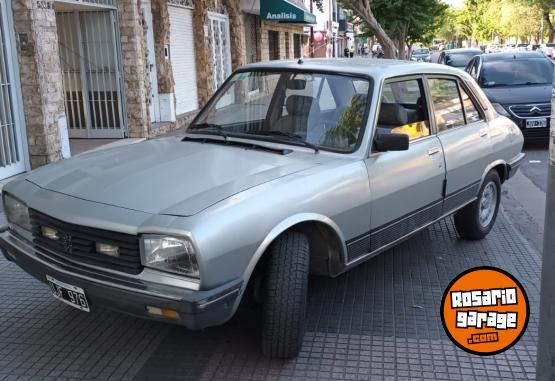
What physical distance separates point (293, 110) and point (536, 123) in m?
7.70

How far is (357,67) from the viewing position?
442cm

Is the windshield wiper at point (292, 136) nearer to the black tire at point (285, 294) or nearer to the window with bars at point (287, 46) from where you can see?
the black tire at point (285, 294)

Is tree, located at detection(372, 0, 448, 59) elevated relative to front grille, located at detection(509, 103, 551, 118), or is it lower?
elevated

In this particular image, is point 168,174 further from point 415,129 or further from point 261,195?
point 415,129

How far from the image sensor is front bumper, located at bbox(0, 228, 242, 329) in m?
2.88

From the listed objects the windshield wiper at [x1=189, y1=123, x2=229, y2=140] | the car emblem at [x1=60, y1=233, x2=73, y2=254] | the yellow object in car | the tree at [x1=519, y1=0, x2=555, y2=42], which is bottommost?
the car emblem at [x1=60, y1=233, x2=73, y2=254]

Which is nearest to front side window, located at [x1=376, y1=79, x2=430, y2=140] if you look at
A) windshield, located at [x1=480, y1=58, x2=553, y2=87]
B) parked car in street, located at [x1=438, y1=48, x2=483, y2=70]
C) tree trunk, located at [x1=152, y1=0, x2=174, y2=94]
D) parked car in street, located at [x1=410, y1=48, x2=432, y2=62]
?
windshield, located at [x1=480, y1=58, x2=553, y2=87]

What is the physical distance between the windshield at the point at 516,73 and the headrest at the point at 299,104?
8.74 m

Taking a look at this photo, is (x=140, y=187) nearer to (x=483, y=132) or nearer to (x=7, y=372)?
(x=7, y=372)

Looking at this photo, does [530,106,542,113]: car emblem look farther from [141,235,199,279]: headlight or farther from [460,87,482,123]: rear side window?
[141,235,199,279]: headlight

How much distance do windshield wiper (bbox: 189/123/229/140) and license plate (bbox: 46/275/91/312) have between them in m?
1.59

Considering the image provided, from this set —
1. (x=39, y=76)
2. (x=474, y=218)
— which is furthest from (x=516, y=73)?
(x=39, y=76)

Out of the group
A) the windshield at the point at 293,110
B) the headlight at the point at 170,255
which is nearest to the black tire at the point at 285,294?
the headlight at the point at 170,255

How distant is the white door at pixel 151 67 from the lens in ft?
41.5
